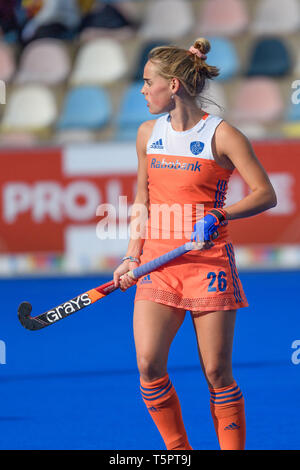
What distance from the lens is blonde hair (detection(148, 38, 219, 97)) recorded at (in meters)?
3.42

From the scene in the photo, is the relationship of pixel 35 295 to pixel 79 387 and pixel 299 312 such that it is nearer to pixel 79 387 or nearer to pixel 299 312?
pixel 299 312

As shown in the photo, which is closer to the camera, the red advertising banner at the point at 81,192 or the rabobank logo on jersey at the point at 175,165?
the rabobank logo on jersey at the point at 175,165

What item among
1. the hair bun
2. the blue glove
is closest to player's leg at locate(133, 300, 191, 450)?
the blue glove

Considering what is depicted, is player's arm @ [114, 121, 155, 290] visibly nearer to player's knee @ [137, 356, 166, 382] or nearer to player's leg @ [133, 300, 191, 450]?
player's leg @ [133, 300, 191, 450]

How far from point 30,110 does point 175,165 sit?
856cm

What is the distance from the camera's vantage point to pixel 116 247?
9.05 meters

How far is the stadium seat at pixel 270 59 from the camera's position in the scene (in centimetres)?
1155

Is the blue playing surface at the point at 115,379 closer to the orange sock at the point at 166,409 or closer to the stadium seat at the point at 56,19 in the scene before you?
the orange sock at the point at 166,409

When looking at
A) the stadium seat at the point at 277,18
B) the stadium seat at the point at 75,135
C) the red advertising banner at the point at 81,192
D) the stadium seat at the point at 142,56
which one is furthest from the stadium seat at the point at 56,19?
the red advertising banner at the point at 81,192

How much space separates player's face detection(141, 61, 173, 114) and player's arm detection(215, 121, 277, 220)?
0.26m

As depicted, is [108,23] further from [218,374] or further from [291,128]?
[218,374]

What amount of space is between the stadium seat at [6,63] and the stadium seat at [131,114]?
1.96m
